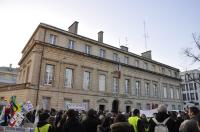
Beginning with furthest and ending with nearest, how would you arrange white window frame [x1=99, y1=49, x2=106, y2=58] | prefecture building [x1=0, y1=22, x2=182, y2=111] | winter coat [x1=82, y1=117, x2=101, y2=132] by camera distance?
white window frame [x1=99, y1=49, x2=106, y2=58] < prefecture building [x1=0, y1=22, x2=182, y2=111] < winter coat [x1=82, y1=117, x2=101, y2=132]

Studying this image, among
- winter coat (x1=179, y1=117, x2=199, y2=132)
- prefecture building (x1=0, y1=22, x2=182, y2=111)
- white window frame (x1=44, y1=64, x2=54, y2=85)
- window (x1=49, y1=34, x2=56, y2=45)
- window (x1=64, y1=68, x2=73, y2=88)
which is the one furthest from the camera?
window (x1=64, y1=68, x2=73, y2=88)

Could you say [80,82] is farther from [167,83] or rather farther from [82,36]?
[167,83]

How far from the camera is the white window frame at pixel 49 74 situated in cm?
2220

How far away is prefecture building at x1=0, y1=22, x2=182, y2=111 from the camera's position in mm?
21688

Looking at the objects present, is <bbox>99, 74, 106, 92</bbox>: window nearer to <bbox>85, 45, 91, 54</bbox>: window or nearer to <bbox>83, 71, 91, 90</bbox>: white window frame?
<bbox>83, 71, 91, 90</bbox>: white window frame

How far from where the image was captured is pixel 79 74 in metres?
24.7

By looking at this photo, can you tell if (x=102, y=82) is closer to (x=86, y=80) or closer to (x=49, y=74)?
(x=86, y=80)

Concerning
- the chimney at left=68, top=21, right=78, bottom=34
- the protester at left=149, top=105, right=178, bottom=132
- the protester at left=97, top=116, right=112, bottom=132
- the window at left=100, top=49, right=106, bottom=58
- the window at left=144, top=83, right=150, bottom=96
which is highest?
the chimney at left=68, top=21, right=78, bottom=34

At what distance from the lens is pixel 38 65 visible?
70.6 feet

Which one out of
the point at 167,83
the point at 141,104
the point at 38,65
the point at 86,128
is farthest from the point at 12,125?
the point at 167,83

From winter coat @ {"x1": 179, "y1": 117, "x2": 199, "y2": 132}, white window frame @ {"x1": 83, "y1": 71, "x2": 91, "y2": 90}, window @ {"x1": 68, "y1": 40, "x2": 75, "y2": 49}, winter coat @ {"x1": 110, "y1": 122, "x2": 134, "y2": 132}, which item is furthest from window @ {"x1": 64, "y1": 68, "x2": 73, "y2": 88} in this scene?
winter coat @ {"x1": 110, "y1": 122, "x2": 134, "y2": 132}

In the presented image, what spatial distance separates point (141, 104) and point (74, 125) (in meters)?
28.7

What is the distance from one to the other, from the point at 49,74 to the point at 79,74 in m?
3.98

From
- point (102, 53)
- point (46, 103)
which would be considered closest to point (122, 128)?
point (46, 103)
